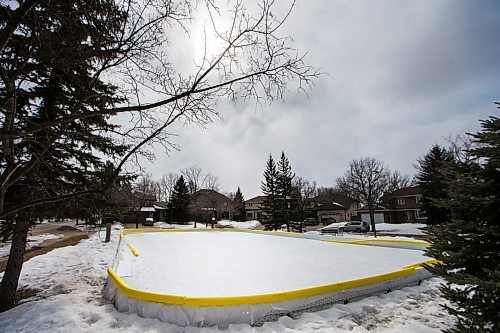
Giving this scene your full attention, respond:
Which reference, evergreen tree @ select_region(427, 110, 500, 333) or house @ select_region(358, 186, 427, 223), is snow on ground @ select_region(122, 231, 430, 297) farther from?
house @ select_region(358, 186, 427, 223)

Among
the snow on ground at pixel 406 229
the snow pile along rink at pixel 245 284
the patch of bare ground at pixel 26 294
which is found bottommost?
the patch of bare ground at pixel 26 294

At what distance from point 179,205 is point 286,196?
16.6 m

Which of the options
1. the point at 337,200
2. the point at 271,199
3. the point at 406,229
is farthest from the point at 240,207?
the point at 406,229

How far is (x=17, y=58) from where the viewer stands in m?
3.08

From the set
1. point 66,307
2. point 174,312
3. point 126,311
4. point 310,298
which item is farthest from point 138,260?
point 310,298

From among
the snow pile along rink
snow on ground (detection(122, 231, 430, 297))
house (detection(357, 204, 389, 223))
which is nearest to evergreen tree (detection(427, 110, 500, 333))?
the snow pile along rink

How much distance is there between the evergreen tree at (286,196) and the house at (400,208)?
17315 mm

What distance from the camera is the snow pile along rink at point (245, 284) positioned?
11.6 ft

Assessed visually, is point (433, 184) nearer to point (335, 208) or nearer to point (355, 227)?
point (355, 227)

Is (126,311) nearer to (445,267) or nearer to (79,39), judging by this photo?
(79,39)

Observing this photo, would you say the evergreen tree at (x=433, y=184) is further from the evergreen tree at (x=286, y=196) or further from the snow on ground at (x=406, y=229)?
the evergreen tree at (x=286, y=196)

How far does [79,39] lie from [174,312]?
345 cm

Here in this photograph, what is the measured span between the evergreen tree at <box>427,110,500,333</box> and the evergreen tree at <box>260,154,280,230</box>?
24.8 m

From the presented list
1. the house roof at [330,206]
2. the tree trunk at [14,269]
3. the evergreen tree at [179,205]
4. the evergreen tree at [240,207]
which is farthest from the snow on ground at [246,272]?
the evergreen tree at [240,207]
